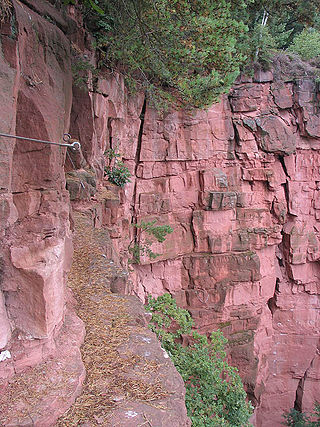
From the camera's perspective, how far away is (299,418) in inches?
435

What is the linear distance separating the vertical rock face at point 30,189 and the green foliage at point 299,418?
11.7 meters

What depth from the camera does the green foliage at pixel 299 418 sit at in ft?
35.0

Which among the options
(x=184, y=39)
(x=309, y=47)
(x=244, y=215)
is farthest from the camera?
(x=244, y=215)

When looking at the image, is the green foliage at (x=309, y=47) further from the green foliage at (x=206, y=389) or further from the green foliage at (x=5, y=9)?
the green foliage at (x=5, y=9)

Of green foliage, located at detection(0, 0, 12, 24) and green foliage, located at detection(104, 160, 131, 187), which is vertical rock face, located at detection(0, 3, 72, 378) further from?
green foliage, located at detection(104, 160, 131, 187)

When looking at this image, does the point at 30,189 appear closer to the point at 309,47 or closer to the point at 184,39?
the point at 184,39

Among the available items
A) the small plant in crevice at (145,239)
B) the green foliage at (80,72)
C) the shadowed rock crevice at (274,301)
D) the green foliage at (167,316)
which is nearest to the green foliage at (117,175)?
the small plant in crevice at (145,239)

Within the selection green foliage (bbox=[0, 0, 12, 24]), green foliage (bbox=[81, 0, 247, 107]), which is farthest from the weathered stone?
green foliage (bbox=[0, 0, 12, 24])

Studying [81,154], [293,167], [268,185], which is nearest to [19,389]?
[81,154]

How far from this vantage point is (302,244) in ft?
38.9

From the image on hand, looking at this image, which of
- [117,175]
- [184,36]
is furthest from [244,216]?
[184,36]

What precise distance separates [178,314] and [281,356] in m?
6.66

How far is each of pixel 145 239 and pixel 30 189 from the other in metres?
7.68

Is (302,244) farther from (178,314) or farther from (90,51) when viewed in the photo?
(90,51)
